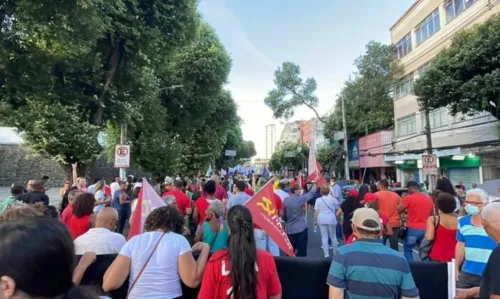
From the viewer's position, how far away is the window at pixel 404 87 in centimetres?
2870

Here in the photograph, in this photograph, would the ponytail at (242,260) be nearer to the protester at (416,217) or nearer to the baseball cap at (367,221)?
the baseball cap at (367,221)

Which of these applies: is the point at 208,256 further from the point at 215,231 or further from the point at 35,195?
the point at 35,195

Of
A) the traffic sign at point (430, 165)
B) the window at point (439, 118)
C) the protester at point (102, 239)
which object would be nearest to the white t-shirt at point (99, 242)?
the protester at point (102, 239)

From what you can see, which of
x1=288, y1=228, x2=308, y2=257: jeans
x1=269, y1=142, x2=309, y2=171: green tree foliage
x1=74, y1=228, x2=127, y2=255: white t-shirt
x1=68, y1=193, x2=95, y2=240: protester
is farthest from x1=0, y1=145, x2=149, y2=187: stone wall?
x1=269, y1=142, x2=309, y2=171: green tree foliage

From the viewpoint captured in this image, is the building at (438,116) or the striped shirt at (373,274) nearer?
the striped shirt at (373,274)

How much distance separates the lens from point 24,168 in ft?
113

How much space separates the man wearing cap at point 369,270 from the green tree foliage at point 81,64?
1001cm

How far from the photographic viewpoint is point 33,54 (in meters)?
11.3

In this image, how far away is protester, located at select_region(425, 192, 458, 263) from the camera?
4.75m

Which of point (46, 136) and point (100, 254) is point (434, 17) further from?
point (100, 254)

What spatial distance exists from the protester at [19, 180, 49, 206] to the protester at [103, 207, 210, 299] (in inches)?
168

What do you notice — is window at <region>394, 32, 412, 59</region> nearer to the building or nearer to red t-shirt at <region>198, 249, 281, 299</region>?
the building

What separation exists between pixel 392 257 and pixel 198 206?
4.97 metres

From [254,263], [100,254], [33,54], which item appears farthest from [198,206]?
[33,54]
